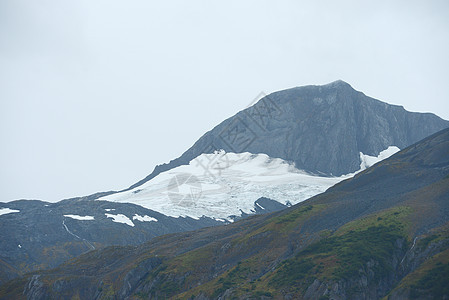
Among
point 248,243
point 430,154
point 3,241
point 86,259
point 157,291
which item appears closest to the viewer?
point 157,291

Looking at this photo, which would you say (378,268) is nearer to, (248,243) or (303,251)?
(303,251)

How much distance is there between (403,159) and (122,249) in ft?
328

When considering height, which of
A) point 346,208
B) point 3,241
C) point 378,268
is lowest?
point 378,268

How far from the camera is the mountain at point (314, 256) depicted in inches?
3361

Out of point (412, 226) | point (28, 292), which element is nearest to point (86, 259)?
point (28, 292)

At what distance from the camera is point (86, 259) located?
141500mm

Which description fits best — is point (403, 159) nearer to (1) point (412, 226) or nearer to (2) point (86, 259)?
(1) point (412, 226)

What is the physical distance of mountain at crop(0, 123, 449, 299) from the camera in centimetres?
8538

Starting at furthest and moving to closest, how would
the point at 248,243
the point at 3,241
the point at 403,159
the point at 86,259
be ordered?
the point at 3,241 → the point at 403,159 → the point at 86,259 → the point at 248,243

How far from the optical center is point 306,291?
3332 inches

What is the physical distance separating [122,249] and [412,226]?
8525 cm

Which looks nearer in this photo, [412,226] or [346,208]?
[412,226]

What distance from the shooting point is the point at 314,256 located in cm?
9719

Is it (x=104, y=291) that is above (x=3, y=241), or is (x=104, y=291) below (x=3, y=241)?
below
